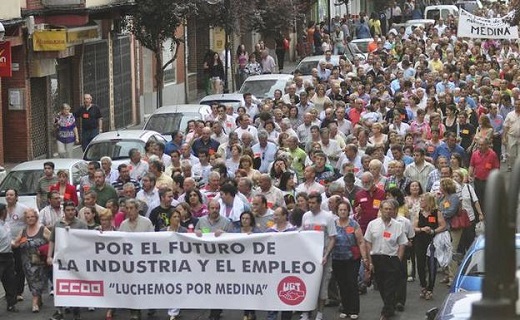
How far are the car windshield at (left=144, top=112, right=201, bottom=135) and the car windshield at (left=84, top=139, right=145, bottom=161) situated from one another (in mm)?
3059

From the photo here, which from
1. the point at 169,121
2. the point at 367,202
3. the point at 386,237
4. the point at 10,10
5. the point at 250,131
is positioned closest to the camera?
the point at 386,237

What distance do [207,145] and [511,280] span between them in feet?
52.8

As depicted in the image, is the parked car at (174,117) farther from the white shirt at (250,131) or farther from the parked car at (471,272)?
the parked car at (471,272)

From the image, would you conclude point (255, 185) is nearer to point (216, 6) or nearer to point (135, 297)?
point (135, 297)

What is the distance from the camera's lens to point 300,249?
1291 centimetres

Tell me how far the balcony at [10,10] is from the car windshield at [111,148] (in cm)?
444

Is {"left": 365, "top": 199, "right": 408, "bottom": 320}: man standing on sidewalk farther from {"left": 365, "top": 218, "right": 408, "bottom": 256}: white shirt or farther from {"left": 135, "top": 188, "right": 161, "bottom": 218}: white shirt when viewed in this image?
{"left": 135, "top": 188, "right": 161, "bottom": 218}: white shirt

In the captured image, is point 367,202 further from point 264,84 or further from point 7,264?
point 264,84

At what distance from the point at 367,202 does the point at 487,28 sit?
21.0m

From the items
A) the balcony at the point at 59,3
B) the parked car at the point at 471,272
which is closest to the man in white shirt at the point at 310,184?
the parked car at the point at 471,272

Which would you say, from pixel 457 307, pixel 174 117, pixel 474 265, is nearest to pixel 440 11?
pixel 174 117

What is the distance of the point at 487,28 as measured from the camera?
3512cm

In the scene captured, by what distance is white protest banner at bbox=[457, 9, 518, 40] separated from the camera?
34.5m

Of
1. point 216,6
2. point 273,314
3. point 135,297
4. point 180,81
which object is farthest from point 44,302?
point 180,81
